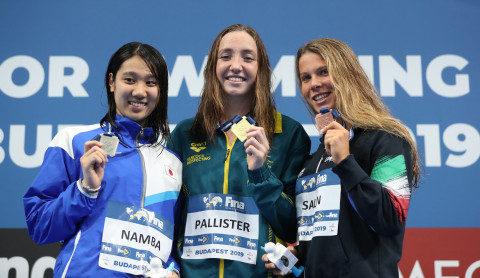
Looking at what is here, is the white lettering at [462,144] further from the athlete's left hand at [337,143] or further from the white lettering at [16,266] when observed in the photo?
the white lettering at [16,266]

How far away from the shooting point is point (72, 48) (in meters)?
3.26

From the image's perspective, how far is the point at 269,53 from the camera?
129 inches

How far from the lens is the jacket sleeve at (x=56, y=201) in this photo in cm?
166

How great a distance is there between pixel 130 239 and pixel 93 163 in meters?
0.31

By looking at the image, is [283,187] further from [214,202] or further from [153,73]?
[153,73]

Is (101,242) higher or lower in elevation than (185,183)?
lower

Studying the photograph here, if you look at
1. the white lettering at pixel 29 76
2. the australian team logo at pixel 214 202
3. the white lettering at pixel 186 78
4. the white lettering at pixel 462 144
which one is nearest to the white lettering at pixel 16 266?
the white lettering at pixel 29 76

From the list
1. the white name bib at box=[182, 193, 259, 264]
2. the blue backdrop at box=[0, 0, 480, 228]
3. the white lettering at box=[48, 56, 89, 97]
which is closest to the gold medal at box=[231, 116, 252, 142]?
the white name bib at box=[182, 193, 259, 264]

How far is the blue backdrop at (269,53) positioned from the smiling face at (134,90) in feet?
3.84

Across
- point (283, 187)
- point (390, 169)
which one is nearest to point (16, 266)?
point (283, 187)

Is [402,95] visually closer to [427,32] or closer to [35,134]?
[427,32]

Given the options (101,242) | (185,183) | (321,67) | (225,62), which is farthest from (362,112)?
(101,242)

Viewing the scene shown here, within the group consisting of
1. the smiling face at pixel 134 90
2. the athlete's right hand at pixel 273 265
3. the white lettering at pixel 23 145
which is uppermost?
the white lettering at pixel 23 145

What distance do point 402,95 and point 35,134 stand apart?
236 cm
